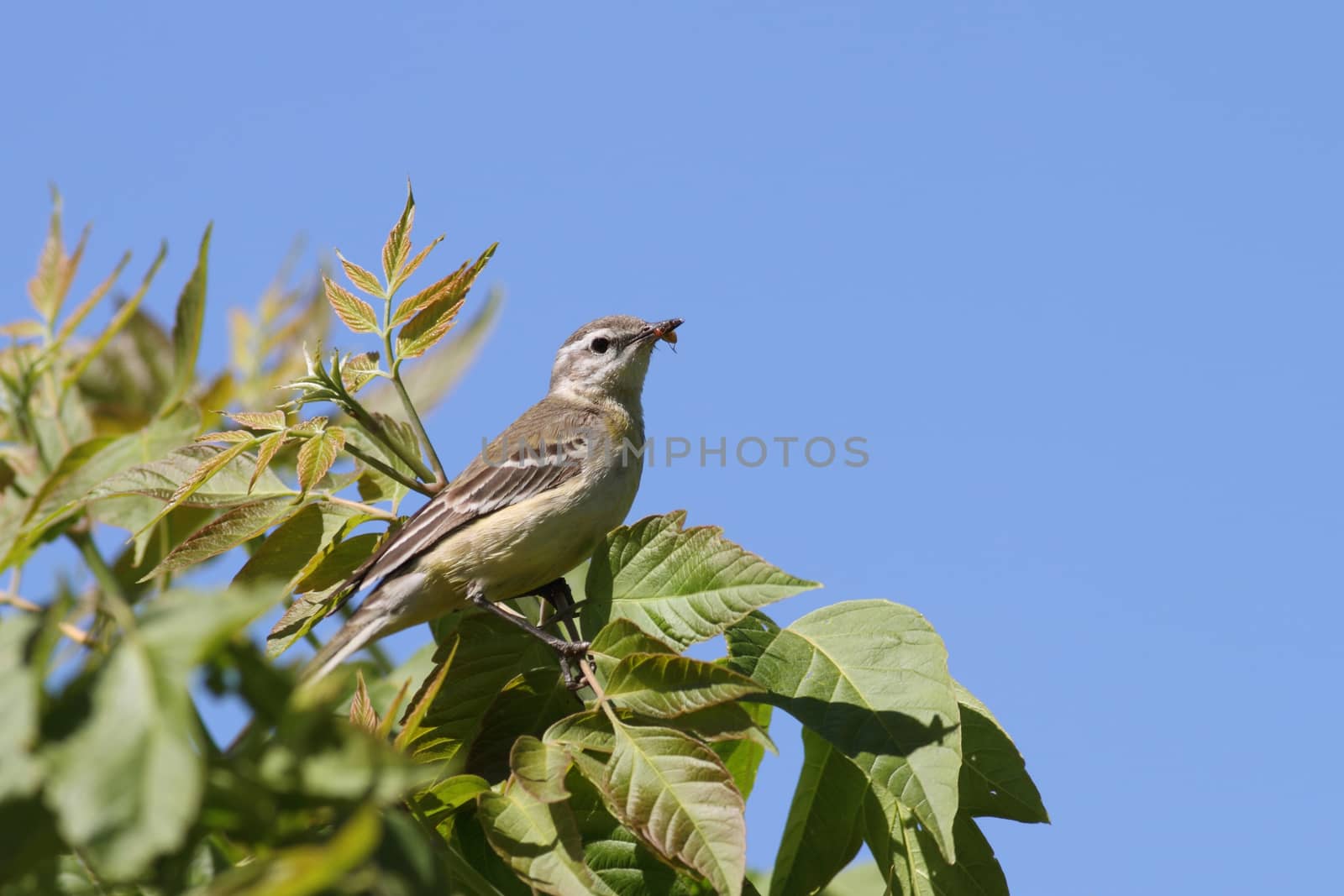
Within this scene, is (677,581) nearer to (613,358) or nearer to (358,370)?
(358,370)

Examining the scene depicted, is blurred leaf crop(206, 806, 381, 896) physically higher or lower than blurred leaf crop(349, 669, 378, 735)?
lower

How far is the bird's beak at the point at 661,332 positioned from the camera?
28.4ft

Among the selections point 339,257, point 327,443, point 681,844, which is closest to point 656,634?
point 681,844

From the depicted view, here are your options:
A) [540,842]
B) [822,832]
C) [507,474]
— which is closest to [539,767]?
[540,842]

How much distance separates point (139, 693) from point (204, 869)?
1.09m

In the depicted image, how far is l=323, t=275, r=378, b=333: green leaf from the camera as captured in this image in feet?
14.8

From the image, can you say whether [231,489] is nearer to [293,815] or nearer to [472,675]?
[472,675]

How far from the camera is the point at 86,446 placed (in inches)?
154

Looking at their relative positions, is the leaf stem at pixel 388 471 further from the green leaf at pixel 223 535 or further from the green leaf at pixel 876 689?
the green leaf at pixel 876 689

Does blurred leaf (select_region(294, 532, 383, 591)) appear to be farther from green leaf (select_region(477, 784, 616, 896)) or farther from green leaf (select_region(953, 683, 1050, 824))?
green leaf (select_region(953, 683, 1050, 824))

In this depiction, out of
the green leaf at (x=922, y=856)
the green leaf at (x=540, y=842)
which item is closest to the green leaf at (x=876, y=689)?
the green leaf at (x=922, y=856)

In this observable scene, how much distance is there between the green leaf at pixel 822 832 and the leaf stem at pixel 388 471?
1.81 metres

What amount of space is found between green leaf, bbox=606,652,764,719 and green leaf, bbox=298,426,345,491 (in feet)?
4.32

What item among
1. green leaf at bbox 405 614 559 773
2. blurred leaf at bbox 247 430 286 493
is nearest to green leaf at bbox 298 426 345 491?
blurred leaf at bbox 247 430 286 493
